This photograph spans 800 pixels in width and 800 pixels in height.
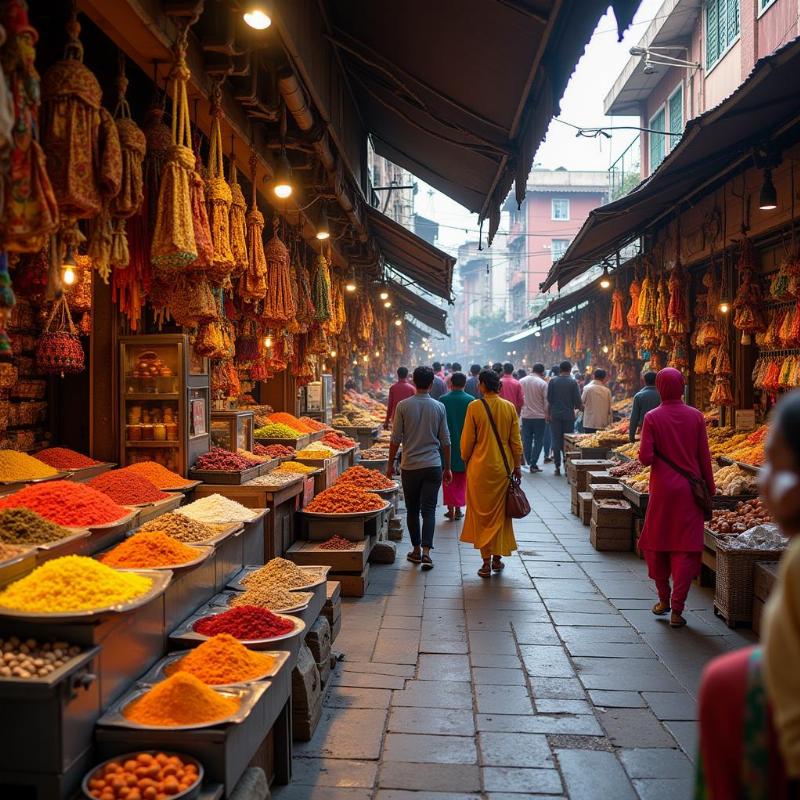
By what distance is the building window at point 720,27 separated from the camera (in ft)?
36.1

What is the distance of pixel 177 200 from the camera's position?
3.50 m

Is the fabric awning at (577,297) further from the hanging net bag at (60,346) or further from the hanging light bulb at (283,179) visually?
the hanging net bag at (60,346)

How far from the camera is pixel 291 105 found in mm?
5070

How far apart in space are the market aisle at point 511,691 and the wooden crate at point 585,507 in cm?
222

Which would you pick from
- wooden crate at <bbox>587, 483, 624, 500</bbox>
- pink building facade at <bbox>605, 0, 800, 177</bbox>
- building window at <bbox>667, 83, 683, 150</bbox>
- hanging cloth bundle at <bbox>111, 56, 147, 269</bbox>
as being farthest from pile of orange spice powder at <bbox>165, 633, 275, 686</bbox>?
building window at <bbox>667, 83, 683, 150</bbox>

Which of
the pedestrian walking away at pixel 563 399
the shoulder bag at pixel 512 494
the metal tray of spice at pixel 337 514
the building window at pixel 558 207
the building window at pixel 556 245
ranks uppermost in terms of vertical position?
the building window at pixel 558 207

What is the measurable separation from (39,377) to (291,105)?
9.68 ft

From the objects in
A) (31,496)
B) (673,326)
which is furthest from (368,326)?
(31,496)

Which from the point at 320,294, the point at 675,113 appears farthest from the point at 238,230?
the point at 675,113

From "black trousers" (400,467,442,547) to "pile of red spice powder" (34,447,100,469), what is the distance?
9.38ft

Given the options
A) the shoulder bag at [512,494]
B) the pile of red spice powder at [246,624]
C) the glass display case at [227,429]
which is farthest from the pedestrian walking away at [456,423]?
the pile of red spice powder at [246,624]

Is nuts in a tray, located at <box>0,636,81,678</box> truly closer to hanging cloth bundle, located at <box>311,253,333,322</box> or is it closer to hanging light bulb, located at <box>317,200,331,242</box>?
hanging cloth bundle, located at <box>311,253,333,322</box>

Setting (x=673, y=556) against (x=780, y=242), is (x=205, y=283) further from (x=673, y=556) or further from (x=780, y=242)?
(x=780, y=242)

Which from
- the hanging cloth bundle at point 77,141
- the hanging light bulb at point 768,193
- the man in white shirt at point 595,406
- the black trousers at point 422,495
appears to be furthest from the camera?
the man in white shirt at point 595,406
